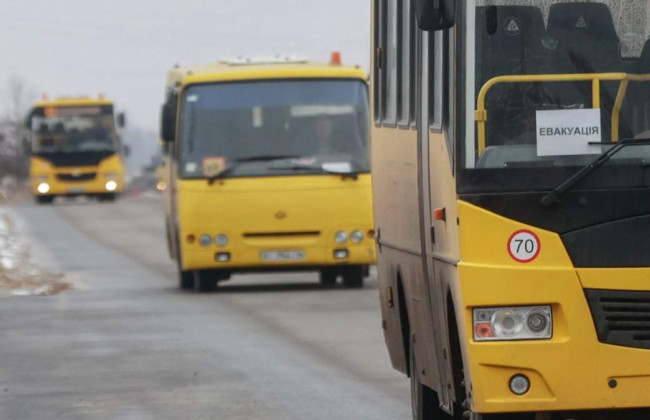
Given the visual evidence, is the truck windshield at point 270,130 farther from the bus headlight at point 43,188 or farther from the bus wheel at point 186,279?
the bus headlight at point 43,188

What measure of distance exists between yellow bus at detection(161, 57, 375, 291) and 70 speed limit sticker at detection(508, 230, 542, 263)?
16.1 meters

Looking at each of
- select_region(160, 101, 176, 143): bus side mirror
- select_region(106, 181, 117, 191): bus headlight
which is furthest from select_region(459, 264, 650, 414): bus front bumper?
select_region(106, 181, 117, 191): bus headlight

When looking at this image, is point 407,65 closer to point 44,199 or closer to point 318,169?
point 318,169

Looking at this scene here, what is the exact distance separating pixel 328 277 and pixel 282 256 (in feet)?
5.87

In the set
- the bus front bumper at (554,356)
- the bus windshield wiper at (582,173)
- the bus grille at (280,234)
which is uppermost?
the bus windshield wiper at (582,173)

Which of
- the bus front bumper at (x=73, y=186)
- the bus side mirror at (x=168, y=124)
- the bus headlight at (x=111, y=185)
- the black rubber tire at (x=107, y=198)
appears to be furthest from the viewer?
the black rubber tire at (x=107, y=198)

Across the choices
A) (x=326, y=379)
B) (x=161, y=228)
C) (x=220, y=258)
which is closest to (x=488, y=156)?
(x=326, y=379)

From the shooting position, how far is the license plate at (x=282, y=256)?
79.7 feet

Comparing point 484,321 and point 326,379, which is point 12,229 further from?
point 484,321

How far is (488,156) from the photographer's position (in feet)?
27.0

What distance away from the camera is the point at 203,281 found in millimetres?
25016

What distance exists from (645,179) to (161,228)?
4033 centimetres

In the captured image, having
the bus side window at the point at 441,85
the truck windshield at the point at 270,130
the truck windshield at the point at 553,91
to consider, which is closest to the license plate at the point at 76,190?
the truck windshield at the point at 270,130

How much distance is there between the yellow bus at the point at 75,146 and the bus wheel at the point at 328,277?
127ft
